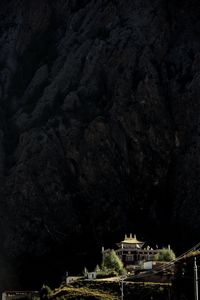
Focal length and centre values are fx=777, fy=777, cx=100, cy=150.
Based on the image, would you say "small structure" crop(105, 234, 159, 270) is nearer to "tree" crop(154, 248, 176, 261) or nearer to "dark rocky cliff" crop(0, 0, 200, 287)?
"dark rocky cliff" crop(0, 0, 200, 287)

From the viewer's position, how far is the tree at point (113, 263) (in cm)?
10781

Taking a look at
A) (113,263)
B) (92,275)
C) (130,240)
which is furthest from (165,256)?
(130,240)

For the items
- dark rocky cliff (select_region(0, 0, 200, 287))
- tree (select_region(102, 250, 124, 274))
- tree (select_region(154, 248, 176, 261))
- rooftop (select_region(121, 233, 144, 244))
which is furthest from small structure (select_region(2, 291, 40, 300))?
tree (select_region(154, 248, 176, 261))

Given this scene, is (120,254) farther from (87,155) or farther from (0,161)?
(0,161)

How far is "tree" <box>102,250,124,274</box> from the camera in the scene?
10781cm

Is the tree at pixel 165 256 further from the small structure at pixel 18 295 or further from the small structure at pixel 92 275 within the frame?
the small structure at pixel 18 295

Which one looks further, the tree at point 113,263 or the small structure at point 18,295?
the small structure at point 18,295

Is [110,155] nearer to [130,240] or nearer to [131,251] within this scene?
[130,240]

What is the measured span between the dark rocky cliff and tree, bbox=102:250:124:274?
1424 cm

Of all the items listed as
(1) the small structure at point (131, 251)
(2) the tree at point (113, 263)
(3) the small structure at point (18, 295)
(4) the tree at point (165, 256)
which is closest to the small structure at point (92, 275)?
(2) the tree at point (113, 263)

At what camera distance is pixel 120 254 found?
120 metres

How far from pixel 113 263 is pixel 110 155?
26.8m

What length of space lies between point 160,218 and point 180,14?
138 ft

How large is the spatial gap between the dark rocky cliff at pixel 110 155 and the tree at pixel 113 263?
14.2 m
